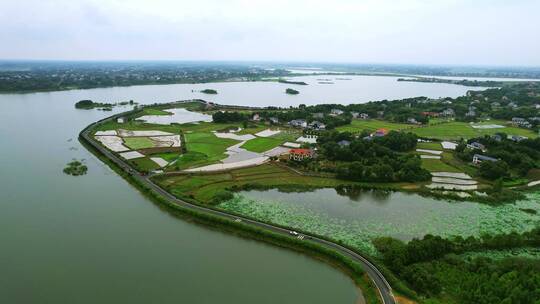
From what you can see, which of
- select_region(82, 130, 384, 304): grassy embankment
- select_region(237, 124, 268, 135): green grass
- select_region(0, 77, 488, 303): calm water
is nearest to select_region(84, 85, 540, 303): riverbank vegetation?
select_region(82, 130, 384, 304): grassy embankment

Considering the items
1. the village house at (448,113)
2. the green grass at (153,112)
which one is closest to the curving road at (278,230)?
the green grass at (153,112)

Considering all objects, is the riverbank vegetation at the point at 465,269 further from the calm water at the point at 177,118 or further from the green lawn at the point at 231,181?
the calm water at the point at 177,118

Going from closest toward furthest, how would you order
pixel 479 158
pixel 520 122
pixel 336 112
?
1. pixel 479 158
2. pixel 520 122
3. pixel 336 112

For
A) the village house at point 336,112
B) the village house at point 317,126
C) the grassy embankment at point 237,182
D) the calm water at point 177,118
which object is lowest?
the grassy embankment at point 237,182

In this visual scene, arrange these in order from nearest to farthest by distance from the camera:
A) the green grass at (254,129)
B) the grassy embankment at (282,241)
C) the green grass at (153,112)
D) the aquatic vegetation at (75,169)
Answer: the grassy embankment at (282,241)
the aquatic vegetation at (75,169)
the green grass at (254,129)
the green grass at (153,112)

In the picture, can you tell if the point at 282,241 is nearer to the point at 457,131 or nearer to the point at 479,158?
the point at 479,158

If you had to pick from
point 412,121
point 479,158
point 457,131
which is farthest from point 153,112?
point 479,158

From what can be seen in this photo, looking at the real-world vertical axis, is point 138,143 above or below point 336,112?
below
